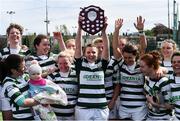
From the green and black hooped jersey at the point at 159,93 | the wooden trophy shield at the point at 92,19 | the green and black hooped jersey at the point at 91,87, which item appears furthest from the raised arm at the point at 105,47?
the green and black hooped jersey at the point at 159,93

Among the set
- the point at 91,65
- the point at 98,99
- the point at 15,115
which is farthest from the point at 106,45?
the point at 15,115

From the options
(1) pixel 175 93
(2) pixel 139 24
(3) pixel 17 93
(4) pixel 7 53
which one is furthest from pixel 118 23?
(3) pixel 17 93

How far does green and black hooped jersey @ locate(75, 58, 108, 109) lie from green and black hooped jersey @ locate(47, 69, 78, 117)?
103mm

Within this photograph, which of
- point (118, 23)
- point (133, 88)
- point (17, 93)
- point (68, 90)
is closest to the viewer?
point (17, 93)

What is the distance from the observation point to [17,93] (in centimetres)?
496

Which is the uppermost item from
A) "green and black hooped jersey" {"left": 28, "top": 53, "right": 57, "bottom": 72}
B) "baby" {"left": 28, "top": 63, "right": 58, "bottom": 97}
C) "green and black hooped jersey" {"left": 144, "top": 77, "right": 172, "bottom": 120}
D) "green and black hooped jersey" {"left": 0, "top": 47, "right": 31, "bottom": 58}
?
"green and black hooped jersey" {"left": 0, "top": 47, "right": 31, "bottom": 58}

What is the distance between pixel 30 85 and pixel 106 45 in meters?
1.27

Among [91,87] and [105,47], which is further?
[105,47]

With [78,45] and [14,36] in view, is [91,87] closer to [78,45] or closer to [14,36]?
[78,45]

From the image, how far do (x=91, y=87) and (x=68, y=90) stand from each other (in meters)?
0.32

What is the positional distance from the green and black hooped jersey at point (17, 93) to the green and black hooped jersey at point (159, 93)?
1633 millimetres

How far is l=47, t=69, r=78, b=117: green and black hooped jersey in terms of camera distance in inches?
227

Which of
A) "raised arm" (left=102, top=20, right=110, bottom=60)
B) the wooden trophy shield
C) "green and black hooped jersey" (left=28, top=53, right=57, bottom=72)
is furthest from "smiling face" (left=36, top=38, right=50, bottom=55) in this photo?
"raised arm" (left=102, top=20, right=110, bottom=60)

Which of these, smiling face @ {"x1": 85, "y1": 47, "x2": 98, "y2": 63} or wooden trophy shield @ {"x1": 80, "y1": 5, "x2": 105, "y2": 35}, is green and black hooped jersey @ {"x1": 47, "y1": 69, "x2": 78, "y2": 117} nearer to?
smiling face @ {"x1": 85, "y1": 47, "x2": 98, "y2": 63}
